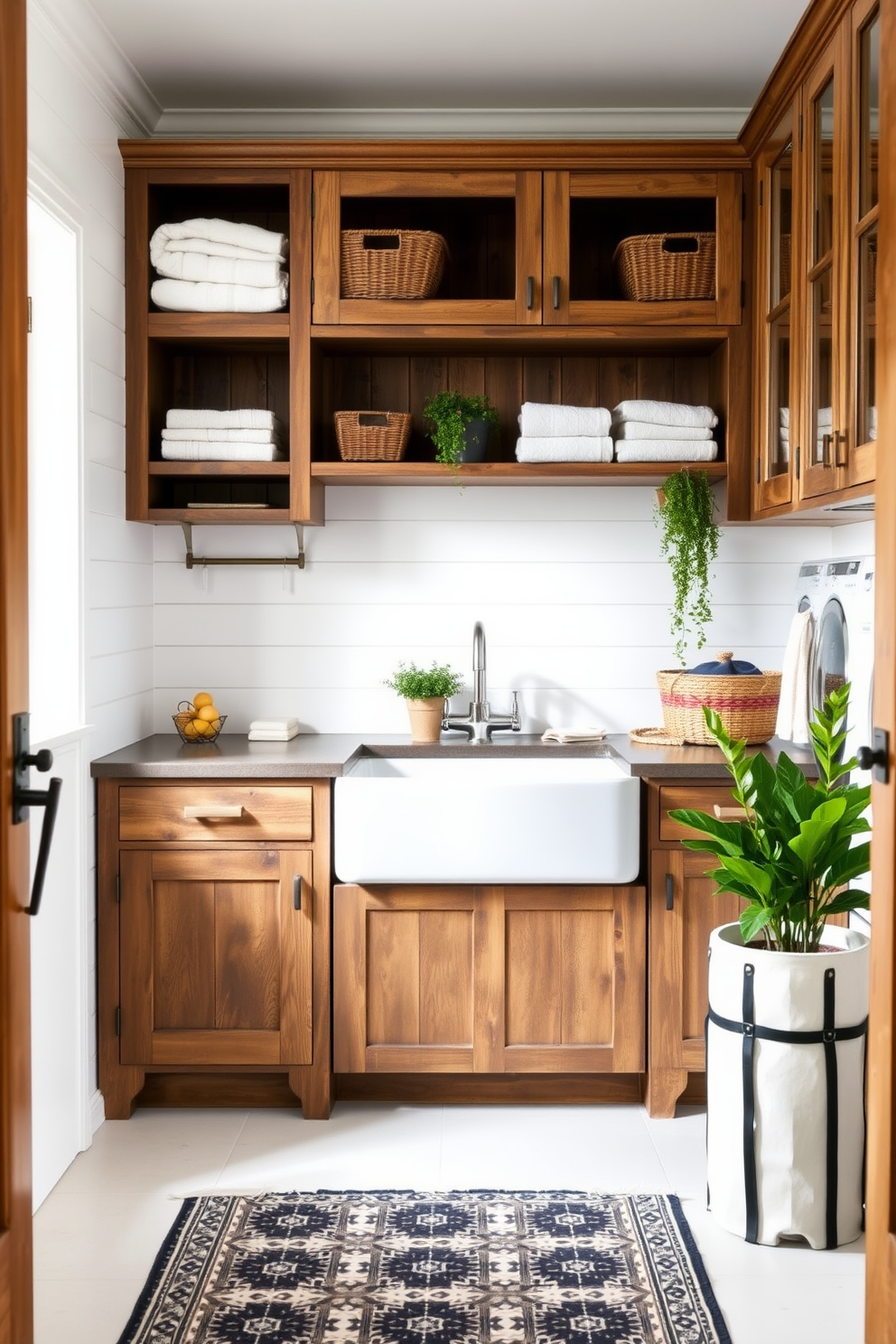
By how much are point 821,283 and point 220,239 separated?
5.00 ft

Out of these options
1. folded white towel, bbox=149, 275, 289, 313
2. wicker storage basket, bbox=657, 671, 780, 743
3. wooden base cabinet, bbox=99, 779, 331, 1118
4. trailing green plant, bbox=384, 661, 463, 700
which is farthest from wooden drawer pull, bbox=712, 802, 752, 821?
folded white towel, bbox=149, 275, 289, 313

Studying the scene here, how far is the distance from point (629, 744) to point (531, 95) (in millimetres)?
1778

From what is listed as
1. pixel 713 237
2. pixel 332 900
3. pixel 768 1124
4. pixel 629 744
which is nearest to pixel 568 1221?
pixel 768 1124

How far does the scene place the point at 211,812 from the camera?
2.96m

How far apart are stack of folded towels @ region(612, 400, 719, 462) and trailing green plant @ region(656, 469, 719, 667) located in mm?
57

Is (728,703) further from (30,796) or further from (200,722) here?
(30,796)

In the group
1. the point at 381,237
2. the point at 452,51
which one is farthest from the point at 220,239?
the point at 452,51

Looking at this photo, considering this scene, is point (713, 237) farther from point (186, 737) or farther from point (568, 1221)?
point (568, 1221)

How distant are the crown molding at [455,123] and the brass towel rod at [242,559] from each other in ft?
3.63

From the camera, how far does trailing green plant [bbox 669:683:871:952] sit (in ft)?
7.63

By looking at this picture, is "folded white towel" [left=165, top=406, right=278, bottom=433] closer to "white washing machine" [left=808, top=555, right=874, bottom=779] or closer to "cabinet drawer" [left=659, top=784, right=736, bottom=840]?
"cabinet drawer" [left=659, top=784, right=736, bottom=840]

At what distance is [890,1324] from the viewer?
1.56 metres

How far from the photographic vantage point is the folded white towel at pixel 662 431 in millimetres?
3242

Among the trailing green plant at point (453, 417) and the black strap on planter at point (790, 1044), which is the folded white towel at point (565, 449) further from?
the black strap on planter at point (790, 1044)
